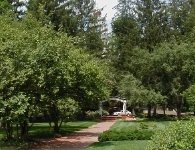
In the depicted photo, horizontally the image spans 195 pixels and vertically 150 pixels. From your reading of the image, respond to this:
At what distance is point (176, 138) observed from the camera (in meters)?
10.8

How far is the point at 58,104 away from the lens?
87.4 feet

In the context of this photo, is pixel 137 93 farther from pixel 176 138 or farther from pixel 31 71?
pixel 176 138

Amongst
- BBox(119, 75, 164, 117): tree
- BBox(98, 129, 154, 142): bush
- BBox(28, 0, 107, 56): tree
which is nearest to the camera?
BBox(98, 129, 154, 142): bush

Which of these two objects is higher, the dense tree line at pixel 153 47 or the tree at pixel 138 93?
the dense tree line at pixel 153 47

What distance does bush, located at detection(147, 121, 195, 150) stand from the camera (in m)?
10.6

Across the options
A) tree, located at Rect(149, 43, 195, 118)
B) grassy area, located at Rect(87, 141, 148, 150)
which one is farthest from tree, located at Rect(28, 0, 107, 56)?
grassy area, located at Rect(87, 141, 148, 150)

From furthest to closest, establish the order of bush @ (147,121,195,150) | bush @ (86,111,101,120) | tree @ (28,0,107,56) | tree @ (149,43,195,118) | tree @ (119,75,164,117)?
bush @ (86,111,101,120), tree @ (28,0,107,56), tree @ (119,75,164,117), tree @ (149,43,195,118), bush @ (147,121,195,150)

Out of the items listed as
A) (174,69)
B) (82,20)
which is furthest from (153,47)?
(82,20)

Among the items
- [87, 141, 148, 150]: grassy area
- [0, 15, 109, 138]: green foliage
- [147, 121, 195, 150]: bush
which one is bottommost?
[87, 141, 148, 150]: grassy area

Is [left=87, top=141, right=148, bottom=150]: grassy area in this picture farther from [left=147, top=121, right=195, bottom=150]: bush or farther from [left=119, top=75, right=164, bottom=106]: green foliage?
[left=119, top=75, right=164, bottom=106]: green foliage

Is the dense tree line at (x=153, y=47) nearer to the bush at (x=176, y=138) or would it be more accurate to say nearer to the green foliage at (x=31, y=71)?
the green foliage at (x=31, y=71)

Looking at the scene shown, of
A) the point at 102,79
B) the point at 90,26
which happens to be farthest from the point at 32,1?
the point at 102,79

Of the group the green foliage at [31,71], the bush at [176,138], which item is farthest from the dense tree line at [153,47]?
the bush at [176,138]

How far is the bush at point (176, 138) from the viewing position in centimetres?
1063
